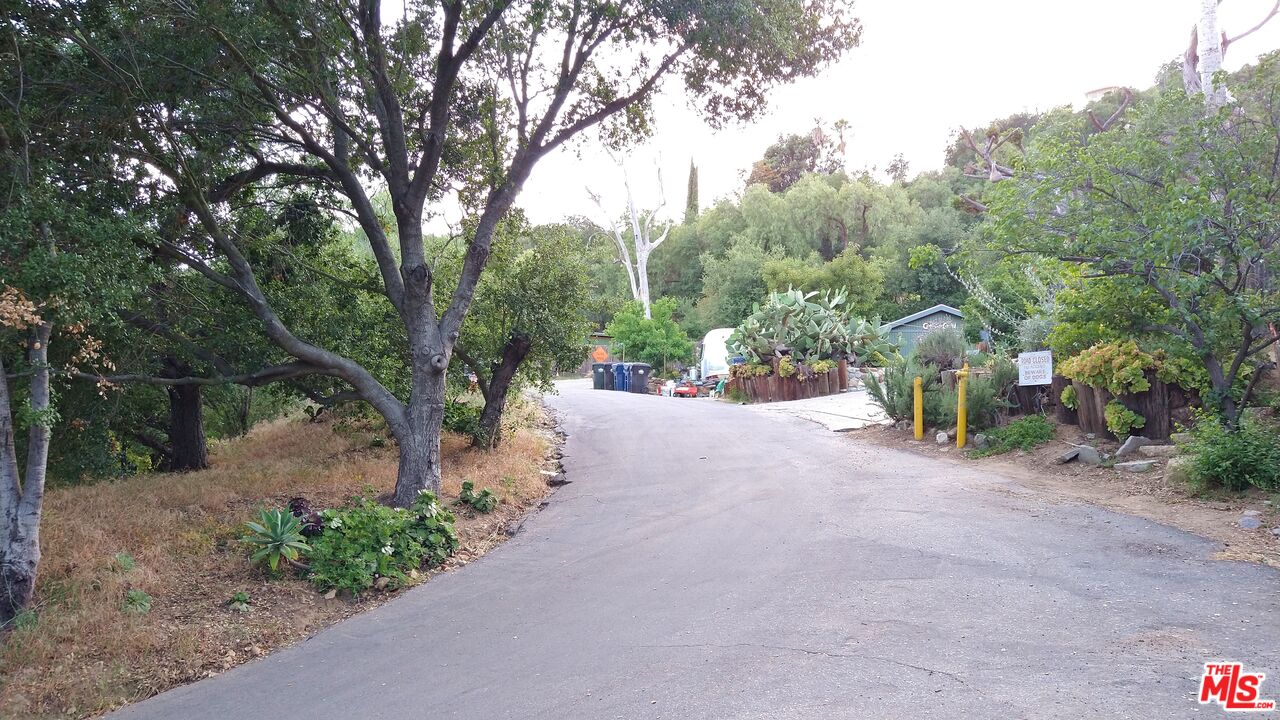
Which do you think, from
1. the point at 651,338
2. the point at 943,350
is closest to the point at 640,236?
the point at 651,338

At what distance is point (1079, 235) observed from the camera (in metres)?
9.87

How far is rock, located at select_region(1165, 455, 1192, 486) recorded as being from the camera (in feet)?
30.3

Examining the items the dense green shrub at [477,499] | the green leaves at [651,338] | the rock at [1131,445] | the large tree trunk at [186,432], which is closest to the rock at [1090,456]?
the rock at [1131,445]

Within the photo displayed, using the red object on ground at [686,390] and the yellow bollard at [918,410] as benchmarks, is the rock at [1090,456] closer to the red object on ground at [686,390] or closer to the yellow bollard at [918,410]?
the yellow bollard at [918,410]

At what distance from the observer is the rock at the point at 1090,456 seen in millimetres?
11117

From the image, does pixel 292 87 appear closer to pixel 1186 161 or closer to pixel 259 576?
pixel 259 576

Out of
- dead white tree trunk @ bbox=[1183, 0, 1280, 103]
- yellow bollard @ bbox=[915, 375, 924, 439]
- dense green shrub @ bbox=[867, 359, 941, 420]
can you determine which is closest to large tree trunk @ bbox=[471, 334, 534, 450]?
yellow bollard @ bbox=[915, 375, 924, 439]

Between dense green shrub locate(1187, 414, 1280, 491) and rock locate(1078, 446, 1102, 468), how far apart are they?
1.76m

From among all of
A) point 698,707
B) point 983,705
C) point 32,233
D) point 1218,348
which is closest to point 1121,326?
point 1218,348

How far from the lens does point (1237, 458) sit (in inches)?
347

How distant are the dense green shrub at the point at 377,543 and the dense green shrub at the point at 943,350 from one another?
10.9 metres

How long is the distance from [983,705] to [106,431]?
434 inches

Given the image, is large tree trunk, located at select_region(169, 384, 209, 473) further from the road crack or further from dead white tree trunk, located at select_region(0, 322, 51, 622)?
the road crack

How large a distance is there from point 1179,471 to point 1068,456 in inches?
79.1
